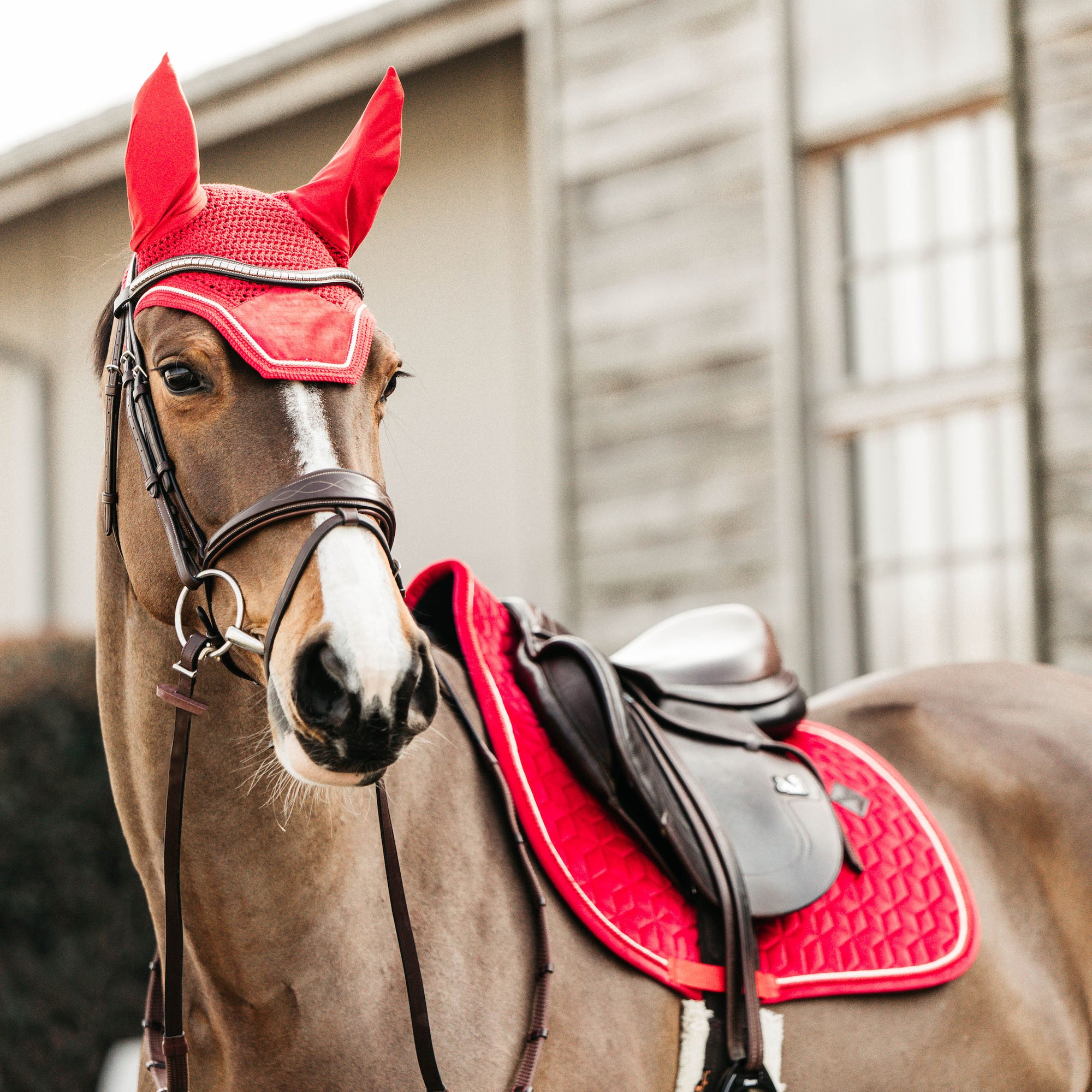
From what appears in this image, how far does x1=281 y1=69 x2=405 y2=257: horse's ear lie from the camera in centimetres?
175

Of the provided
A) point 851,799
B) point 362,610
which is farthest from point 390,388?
point 851,799

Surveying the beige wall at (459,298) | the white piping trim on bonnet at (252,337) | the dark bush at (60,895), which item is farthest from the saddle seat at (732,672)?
the beige wall at (459,298)

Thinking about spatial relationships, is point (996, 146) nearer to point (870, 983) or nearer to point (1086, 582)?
point (1086, 582)

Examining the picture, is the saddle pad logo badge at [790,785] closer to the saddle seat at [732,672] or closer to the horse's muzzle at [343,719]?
the saddle seat at [732,672]

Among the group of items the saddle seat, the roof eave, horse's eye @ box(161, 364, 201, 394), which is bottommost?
the saddle seat

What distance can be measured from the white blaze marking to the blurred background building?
2.61 meters

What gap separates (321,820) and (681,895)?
24.1 inches

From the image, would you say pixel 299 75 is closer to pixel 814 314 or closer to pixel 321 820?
pixel 814 314

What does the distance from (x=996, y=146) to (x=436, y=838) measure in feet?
12.5

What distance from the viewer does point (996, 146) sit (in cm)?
456

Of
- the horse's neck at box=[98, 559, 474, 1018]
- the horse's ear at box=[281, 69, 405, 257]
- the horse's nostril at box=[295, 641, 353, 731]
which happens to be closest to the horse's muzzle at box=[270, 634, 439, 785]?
the horse's nostril at box=[295, 641, 353, 731]

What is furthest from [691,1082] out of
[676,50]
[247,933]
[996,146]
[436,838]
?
[676,50]

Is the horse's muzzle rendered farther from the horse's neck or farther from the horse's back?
the horse's back

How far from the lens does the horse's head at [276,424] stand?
1342 mm
